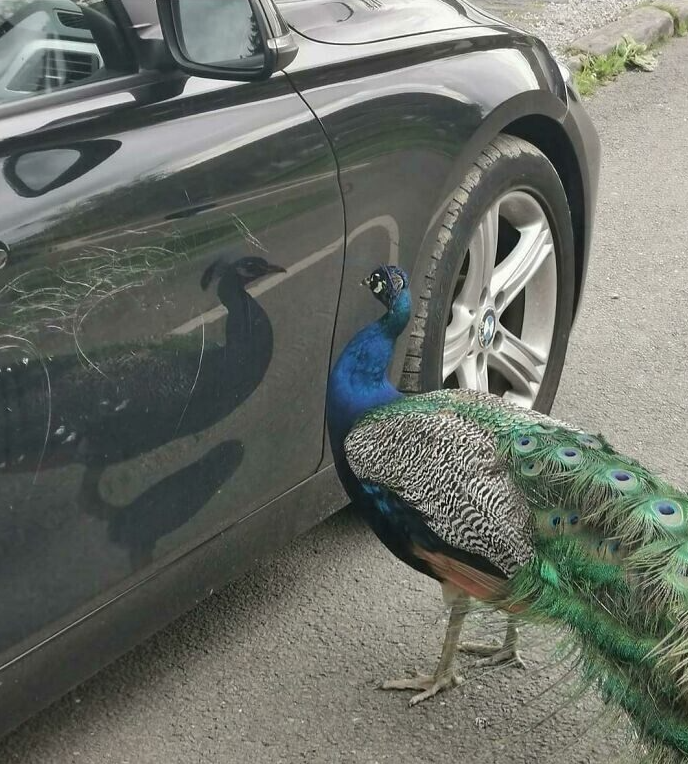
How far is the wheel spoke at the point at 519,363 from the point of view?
145 inches

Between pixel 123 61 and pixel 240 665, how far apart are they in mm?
1493

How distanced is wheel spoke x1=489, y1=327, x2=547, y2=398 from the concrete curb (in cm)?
507

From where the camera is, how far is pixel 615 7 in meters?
10.0

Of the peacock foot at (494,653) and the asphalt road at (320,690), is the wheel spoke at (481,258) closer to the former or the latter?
the asphalt road at (320,690)

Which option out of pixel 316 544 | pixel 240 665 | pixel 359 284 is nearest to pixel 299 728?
pixel 240 665

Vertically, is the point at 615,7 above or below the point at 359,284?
below

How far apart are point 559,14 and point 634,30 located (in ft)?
2.41

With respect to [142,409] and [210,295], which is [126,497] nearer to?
[142,409]

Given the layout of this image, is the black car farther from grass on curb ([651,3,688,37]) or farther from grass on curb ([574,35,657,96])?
grass on curb ([651,3,688,37])

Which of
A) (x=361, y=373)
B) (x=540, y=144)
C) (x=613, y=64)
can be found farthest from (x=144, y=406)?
(x=613, y=64)

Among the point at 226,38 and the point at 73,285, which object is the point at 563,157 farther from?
the point at 73,285

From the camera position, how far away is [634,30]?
30.3ft

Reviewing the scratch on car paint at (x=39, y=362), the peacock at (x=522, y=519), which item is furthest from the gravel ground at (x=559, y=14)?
the scratch on car paint at (x=39, y=362)

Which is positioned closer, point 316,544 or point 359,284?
point 359,284
